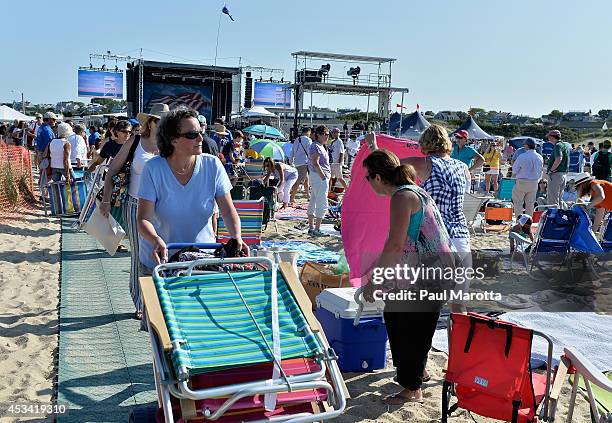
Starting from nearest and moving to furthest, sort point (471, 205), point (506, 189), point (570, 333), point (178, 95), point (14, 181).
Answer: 1. point (570, 333)
2. point (471, 205)
3. point (14, 181)
4. point (506, 189)
5. point (178, 95)

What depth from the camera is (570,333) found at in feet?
18.4

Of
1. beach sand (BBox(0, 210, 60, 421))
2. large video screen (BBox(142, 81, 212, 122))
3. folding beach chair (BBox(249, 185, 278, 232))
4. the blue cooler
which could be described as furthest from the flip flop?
large video screen (BBox(142, 81, 212, 122))

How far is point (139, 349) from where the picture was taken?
4.70 metres

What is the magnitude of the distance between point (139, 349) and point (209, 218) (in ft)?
5.66

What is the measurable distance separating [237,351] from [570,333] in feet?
13.6

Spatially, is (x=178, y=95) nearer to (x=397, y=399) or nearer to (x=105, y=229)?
(x=105, y=229)

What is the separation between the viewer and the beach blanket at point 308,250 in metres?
7.86

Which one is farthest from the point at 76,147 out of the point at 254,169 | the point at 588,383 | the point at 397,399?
the point at 588,383

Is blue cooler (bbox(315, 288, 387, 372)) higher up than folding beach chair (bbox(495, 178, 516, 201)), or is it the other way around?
folding beach chair (bbox(495, 178, 516, 201))

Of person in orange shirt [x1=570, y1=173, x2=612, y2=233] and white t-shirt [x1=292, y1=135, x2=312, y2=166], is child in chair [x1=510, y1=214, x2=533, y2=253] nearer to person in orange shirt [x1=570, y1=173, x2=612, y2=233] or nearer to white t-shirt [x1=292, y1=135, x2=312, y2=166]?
person in orange shirt [x1=570, y1=173, x2=612, y2=233]

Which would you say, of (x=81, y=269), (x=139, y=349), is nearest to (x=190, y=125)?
(x=139, y=349)

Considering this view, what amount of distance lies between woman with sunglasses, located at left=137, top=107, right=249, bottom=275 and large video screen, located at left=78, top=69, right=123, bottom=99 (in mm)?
38495

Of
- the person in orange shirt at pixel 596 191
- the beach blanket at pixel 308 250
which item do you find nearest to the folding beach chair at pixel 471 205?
the person in orange shirt at pixel 596 191

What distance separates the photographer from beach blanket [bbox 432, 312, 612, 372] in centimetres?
506
